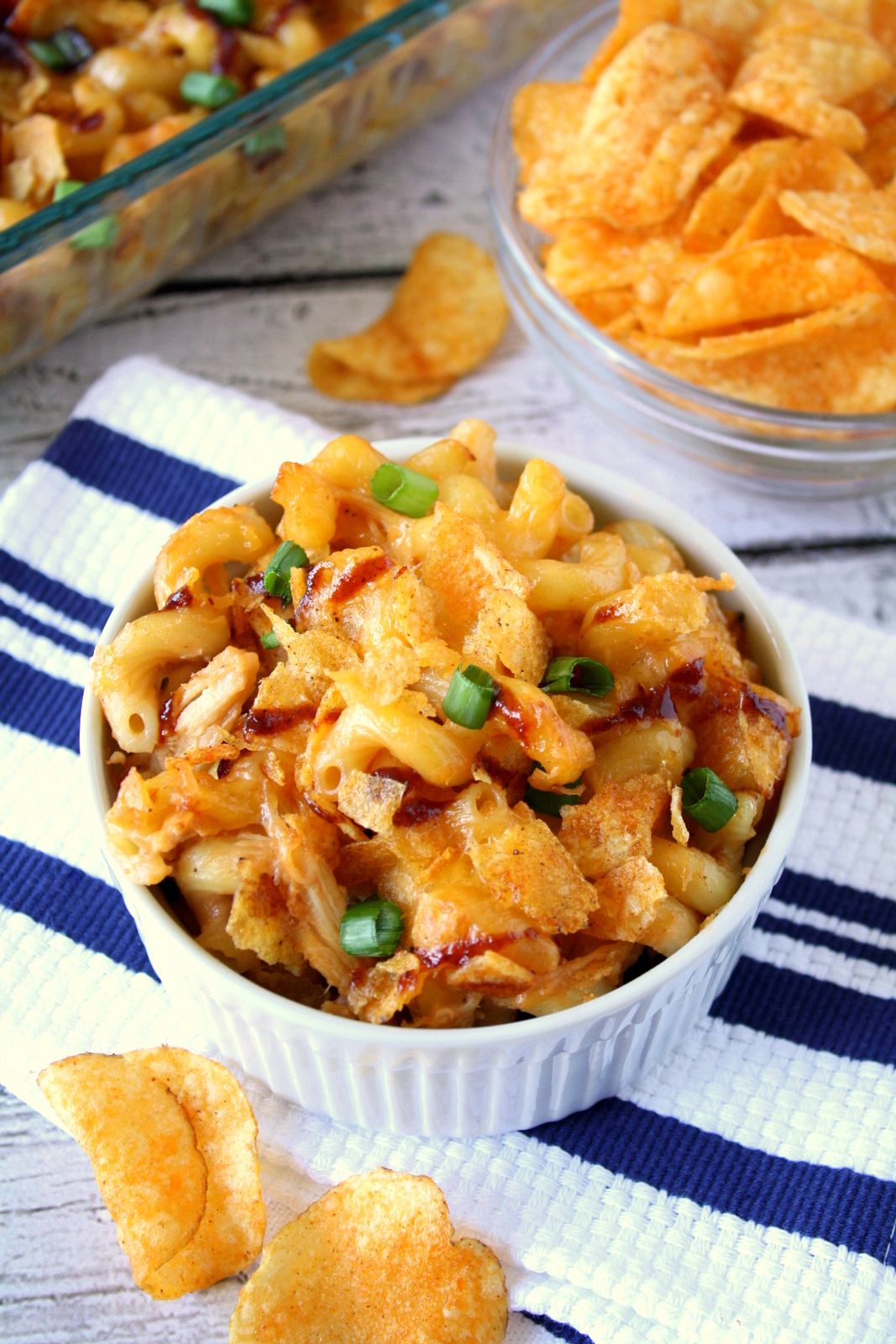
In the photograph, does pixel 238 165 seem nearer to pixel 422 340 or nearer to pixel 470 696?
pixel 422 340

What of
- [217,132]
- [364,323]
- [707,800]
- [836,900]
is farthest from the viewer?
[364,323]

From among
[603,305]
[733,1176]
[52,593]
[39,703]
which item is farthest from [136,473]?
[733,1176]

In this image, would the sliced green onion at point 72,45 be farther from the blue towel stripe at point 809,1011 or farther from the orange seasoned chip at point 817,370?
the blue towel stripe at point 809,1011

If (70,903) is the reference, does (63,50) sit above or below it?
above

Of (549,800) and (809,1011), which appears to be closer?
(549,800)

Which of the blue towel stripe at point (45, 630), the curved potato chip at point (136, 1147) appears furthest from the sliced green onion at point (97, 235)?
the curved potato chip at point (136, 1147)

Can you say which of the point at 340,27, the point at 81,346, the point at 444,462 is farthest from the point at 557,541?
the point at 340,27
